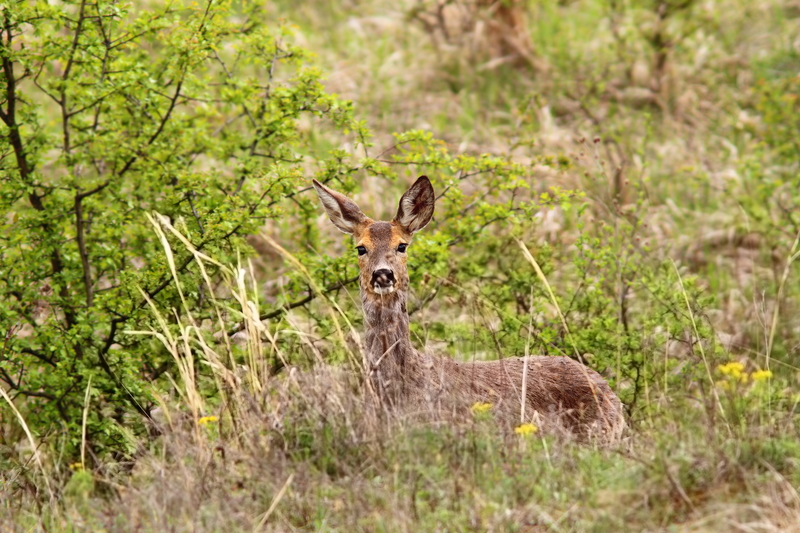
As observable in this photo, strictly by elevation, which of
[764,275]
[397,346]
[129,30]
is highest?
[129,30]

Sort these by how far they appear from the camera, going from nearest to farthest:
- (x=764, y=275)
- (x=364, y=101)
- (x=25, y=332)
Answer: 1. (x=25, y=332)
2. (x=764, y=275)
3. (x=364, y=101)

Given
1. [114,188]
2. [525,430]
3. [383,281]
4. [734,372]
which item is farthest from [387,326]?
[114,188]

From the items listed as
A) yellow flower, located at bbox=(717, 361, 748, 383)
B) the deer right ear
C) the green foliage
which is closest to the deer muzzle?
the deer right ear

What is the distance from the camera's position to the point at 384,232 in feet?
21.5

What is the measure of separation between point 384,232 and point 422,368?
1005mm

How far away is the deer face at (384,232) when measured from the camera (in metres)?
6.28

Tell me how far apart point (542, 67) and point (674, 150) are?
2411 millimetres

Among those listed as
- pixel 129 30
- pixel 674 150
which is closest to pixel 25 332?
pixel 129 30

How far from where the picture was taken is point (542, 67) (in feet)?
47.3

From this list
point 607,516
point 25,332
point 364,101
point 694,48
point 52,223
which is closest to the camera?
point 607,516

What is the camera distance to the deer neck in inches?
243

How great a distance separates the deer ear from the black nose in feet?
1.72

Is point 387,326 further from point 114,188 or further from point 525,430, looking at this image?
point 114,188

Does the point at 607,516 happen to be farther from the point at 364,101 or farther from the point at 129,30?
the point at 364,101
